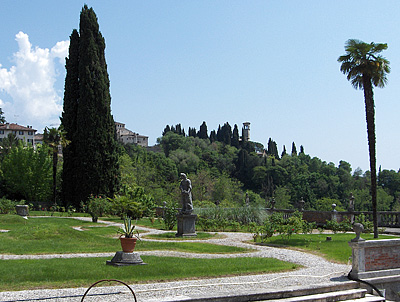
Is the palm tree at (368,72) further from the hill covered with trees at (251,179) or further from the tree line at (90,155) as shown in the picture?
the hill covered with trees at (251,179)

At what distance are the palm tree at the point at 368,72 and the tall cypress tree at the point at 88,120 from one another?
26128 mm

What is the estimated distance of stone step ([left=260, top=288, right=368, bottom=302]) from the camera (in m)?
8.57

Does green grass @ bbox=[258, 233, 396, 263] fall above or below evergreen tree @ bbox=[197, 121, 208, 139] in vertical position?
below

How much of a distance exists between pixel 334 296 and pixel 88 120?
111ft

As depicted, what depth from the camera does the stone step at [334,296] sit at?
28.1 ft

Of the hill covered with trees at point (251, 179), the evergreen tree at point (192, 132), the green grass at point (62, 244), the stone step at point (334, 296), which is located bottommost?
the stone step at point (334, 296)

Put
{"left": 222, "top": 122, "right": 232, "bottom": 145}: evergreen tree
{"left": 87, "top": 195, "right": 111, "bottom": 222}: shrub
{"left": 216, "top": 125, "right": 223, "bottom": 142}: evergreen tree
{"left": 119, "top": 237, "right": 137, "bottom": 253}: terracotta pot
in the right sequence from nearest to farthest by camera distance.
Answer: {"left": 119, "top": 237, "right": 137, "bottom": 253}: terracotta pot < {"left": 87, "top": 195, "right": 111, "bottom": 222}: shrub < {"left": 222, "top": 122, "right": 232, "bottom": 145}: evergreen tree < {"left": 216, "top": 125, "right": 223, "bottom": 142}: evergreen tree

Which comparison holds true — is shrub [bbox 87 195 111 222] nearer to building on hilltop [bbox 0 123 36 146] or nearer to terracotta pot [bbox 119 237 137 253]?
terracotta pot [bbox 119 237 137 253]

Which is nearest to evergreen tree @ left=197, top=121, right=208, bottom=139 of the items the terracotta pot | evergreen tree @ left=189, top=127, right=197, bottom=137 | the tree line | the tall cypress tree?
evergreen tree @ left=189, top=127, right=197, bottom=137

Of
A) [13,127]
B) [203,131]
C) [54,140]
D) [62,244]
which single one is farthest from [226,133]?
[62,244]

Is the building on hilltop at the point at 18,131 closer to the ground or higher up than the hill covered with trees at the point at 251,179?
higher up

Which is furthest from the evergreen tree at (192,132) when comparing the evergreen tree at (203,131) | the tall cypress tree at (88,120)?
the tall cypress tree at (88,120)

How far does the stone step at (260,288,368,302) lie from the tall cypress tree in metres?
32.3

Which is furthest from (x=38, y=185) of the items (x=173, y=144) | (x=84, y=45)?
(x=173, y=144)
